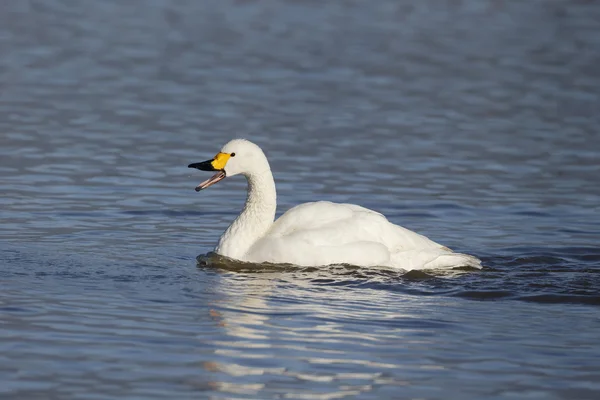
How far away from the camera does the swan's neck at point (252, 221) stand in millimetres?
12312

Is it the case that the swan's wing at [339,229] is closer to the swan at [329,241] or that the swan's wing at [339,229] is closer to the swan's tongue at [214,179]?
the swan at [329,241]

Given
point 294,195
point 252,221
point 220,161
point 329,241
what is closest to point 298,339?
point 329,241

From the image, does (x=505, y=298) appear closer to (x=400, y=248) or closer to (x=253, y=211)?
(x=400, y=248)

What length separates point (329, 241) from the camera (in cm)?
1198

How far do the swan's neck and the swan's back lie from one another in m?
0.17

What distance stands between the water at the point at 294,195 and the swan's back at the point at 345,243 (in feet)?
0.56

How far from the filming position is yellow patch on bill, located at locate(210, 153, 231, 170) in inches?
491

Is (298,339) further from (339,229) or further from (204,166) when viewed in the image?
(204,166)

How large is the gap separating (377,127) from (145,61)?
682 cm

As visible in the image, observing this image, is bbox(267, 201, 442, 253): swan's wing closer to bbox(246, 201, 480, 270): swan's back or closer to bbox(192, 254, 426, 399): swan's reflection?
bbox(246, 201, 480, 270): swan's back

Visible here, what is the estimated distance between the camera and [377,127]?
63.1 feet

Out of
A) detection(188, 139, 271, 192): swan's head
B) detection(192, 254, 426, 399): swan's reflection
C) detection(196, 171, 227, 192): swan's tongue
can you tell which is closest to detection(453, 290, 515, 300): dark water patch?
detection(192, 254, 426, 399): swan's reflection

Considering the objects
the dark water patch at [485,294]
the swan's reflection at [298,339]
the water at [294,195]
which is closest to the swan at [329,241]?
the water at [294,195]

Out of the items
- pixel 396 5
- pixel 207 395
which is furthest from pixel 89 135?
pixel 396 5
